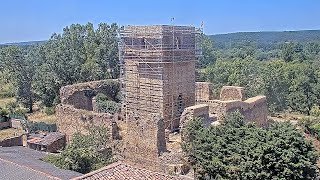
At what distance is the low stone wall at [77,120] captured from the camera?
22.6 metres

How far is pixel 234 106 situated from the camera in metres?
23.7

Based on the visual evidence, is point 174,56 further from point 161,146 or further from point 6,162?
point 6,162

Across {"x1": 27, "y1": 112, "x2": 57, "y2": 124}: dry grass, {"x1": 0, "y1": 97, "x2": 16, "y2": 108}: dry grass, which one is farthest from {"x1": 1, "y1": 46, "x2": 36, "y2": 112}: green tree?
{"x1": 0, "y1": 97, "x2": 16, "y2": 108}: dry grass

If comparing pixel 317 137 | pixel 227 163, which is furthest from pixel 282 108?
pixel 227 163

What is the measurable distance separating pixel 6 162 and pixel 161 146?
802cm

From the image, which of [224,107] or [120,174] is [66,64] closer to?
[224,107]

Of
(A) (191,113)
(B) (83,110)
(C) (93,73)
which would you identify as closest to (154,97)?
(A) (191,113)

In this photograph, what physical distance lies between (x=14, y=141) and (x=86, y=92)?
8.29 metres

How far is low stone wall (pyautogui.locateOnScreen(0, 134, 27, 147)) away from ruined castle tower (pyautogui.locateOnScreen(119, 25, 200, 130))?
19.9 feet

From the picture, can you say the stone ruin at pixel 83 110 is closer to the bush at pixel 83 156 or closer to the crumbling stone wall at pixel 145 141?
the crumbling stone wall at pixel 145 141

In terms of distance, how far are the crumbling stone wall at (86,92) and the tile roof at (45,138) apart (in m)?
3.90

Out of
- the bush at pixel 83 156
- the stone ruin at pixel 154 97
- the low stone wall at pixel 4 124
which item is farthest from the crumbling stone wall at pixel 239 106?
the low stone wall at pixel 4 124

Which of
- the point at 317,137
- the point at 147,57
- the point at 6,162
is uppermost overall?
the point at 147,57

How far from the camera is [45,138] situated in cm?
2289
